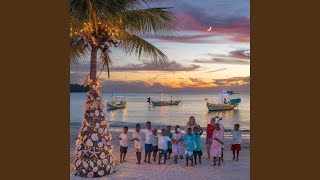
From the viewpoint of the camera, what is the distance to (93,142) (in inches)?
448

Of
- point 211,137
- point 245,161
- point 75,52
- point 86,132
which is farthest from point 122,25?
point 245,161

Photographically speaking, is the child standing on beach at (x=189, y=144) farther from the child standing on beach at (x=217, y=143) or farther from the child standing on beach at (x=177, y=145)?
the child standing on beach at (x=217, y=143)

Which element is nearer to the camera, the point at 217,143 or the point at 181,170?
the point at 181,170

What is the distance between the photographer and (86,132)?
11461 millimetres

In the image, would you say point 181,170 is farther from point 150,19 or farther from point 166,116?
point 166,116

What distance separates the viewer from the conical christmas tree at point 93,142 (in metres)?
11.4

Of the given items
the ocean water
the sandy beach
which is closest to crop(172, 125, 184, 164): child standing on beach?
the sandy beach

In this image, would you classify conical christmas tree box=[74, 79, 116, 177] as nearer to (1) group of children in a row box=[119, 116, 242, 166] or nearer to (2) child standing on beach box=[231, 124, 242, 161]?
(1) group of children in a row box=[119, 116, 242, 166]

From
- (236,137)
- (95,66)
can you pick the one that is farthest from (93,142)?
(236,137)

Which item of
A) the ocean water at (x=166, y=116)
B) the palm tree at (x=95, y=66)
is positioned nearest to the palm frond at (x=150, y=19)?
the palm tree at (x=95, y=66)

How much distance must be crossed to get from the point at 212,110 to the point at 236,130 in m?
58.8

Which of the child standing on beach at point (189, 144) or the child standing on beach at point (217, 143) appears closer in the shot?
the child standing on beach at point (189, 144)

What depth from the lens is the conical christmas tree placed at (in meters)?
11.4

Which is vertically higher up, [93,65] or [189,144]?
[93,65]
